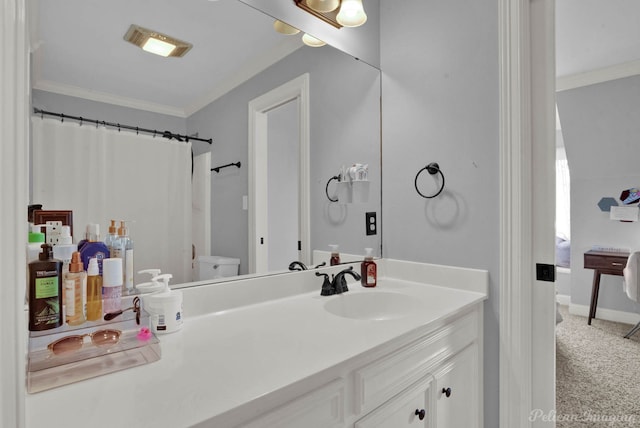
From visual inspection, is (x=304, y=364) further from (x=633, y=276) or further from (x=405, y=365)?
(x=633, y=276)

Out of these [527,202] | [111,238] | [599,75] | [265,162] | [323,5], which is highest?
[599,75]

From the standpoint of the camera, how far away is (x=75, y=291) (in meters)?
0.80

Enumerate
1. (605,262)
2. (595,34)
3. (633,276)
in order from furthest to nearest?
(605,262), (633,276), (595,34)

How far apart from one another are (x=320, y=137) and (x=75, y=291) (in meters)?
1.15

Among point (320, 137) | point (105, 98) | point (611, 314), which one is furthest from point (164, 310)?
point (611, 314)

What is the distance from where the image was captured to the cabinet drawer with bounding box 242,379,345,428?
676 mm

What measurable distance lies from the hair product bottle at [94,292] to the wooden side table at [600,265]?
4.25 metres

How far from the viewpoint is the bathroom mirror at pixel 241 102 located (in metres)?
0.96

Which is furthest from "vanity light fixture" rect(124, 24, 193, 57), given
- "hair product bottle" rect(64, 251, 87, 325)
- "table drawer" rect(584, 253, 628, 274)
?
"table drawer" rect(584, 253, 628, 274)

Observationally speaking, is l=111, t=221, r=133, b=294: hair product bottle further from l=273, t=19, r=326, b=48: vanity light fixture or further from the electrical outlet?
the electrical outlet

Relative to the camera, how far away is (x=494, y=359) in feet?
4.56

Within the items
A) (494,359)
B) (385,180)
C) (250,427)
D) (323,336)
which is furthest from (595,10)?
(250,427)

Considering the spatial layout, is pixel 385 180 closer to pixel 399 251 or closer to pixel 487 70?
pixel 399 251

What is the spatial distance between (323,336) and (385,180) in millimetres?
1066
